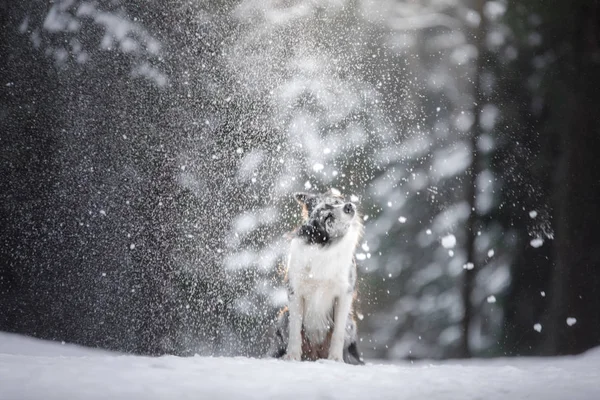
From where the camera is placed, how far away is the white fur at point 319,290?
3373 mm

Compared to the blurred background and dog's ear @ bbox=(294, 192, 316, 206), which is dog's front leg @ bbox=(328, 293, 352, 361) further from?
the blurred background

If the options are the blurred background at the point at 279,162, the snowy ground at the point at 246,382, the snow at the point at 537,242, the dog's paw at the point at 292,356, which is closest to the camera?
the snowy ground at the point at 246,382

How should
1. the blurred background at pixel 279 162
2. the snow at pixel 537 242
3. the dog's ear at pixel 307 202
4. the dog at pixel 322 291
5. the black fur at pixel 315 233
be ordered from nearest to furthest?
the dog at pixel 322 291, the black fur at pixel 315 233, the dog's ear at pixel 307 202, the snow at pixel 537 242, the blurred background at pixel 279 162

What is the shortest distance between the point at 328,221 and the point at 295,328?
0.78 m

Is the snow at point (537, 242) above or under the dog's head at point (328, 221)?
above

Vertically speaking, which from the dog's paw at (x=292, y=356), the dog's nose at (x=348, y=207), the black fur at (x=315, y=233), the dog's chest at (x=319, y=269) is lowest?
the dog's paw at (x=292, y=356)

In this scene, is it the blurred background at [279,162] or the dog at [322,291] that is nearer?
the dog at [322,291]

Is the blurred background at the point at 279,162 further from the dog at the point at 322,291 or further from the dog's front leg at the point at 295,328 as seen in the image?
the dog's front leg at the point at 295,328

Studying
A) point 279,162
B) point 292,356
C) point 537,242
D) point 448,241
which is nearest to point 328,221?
point 292,356

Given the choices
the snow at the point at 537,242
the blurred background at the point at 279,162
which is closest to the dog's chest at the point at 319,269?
the blurred background at the point at 279,162

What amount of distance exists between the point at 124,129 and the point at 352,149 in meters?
2.49

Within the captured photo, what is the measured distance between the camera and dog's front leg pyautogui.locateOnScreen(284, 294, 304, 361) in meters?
3.29

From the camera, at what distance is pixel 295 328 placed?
3.33 m

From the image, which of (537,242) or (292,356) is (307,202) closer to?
(292,356)
